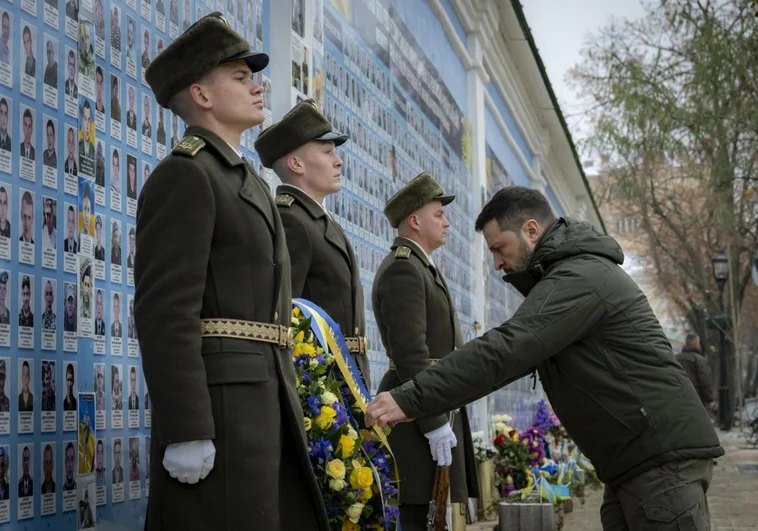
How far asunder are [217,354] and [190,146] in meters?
0.63

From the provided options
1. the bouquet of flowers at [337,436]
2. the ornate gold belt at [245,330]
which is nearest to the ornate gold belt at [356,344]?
the bouquet of flowers at [337,436]

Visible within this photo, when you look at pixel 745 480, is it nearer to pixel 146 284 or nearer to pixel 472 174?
pixel 472 174

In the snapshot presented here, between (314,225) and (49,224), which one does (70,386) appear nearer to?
(49,224)

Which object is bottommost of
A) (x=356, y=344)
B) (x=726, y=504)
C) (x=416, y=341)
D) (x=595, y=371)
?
(x=726, y=504)

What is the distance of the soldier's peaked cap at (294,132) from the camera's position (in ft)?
16.9

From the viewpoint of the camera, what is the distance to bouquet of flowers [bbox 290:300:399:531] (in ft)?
14.1

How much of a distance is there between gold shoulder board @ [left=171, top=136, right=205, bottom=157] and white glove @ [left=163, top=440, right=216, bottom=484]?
86 cm

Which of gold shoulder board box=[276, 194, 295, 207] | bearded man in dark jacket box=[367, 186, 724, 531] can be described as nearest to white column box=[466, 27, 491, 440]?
gold shoulder board box=[276, 194, 295, 207]

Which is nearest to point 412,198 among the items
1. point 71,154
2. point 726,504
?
point 71,154

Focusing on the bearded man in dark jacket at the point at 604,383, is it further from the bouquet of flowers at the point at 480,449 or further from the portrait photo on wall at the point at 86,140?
the bouquet of flowers at the point at 480,449

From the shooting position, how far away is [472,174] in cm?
1309

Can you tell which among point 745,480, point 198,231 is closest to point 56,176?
point 198,231

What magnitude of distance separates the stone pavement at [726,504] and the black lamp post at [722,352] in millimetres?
13249

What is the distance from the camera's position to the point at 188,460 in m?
3.42
